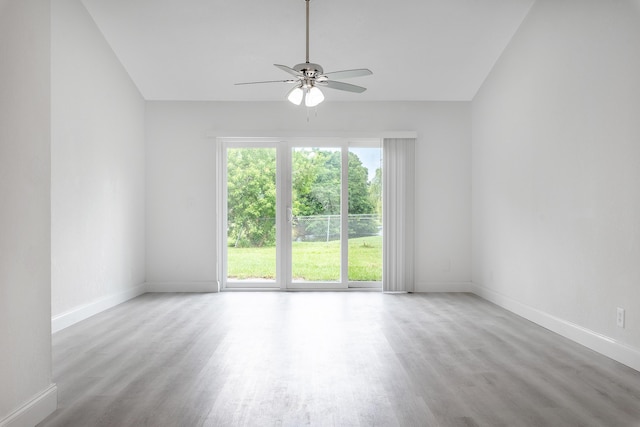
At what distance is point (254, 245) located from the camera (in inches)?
265

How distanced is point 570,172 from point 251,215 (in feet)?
13.0

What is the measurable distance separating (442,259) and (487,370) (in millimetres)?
3382

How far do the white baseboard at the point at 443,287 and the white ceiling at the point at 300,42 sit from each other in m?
2.45

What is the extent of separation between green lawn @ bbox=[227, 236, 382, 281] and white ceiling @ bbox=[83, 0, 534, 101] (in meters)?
1.98

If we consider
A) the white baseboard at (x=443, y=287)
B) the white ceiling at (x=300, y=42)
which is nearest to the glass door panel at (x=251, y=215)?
the white ceiling at (x=300, y=42)

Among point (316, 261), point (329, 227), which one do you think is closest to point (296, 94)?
A: point (329, 227)

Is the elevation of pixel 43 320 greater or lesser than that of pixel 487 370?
greater

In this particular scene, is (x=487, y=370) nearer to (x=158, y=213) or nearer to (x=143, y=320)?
(x=143, y=320)

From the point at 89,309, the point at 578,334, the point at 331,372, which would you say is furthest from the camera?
the point at 89,309

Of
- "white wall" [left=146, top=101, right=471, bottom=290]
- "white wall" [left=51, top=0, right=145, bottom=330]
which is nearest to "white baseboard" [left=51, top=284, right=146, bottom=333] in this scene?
"white wall" [left=51, top=0, right=145, bottom=330]

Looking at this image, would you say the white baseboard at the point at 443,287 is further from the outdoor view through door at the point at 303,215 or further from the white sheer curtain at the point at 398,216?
the outdoor view through door at the point at 303,215

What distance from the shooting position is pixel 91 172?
5.11m

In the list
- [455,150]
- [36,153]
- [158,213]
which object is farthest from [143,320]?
[455,150]

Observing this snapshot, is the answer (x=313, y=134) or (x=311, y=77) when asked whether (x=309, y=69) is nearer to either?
(x=311, y=77)
